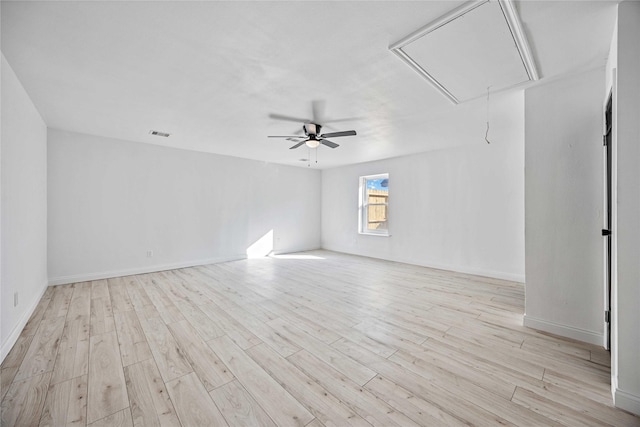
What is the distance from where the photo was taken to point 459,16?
155cm

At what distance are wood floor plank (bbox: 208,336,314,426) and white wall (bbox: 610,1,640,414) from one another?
1.94 meters

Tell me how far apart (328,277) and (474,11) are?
381cm

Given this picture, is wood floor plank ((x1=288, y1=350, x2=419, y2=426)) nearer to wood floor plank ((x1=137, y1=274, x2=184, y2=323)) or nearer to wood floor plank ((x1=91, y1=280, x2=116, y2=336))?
wood floor plank ((x1=137, y1=274, x2=184, y2=323))

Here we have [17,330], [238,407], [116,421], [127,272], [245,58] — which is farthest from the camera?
[127,272]

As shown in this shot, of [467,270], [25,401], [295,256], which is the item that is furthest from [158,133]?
[467,270]

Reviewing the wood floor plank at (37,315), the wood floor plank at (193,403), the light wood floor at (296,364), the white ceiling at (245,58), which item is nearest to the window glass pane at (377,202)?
the white ceiling at (245,58)

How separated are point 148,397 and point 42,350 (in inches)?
53.3

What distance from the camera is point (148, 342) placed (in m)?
2.22

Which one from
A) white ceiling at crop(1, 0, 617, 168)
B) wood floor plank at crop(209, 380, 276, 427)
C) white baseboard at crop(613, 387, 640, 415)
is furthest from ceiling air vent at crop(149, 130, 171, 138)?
white baseboard at crop(613, 387, 640, 415)

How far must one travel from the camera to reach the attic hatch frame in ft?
4.84

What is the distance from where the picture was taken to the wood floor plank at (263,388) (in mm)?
1422

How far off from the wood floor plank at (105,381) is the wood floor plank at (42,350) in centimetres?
25

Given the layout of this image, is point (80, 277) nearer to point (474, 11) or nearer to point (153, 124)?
point (153, 124)

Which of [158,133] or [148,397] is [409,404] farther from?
[158,133]
